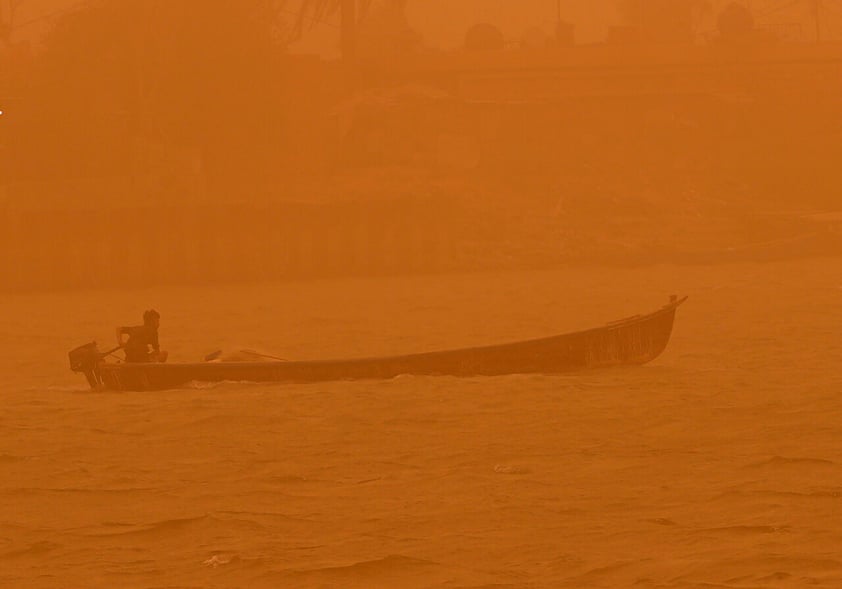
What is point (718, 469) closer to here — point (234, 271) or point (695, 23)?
point (234, 271)

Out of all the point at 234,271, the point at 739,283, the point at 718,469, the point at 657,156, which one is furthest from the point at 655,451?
the point at 657,156

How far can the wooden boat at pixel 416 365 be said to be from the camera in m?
22.2

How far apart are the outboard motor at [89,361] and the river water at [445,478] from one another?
0.29m

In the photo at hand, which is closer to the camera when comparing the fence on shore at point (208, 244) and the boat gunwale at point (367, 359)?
the boat gunwale at point (367, 359)

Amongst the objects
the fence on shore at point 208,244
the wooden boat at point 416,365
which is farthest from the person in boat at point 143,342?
the fence on shore at point 208,244

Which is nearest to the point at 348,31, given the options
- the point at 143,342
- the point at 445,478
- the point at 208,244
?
the point at 208,244

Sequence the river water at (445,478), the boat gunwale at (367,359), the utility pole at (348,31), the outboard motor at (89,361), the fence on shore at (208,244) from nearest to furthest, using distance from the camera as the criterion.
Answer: the river water at (445,478)
the boat gunwale at (367,359)
the outboard motor at (89,361)
the fence on shore at (208,244)
the utility pole at (348,31)

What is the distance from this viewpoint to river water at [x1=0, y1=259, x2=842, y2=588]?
42.4ft

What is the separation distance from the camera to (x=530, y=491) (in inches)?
616

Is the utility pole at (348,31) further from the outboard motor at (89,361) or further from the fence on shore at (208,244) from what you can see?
the outboard motor at (89,361)

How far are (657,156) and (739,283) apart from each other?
21201 mm

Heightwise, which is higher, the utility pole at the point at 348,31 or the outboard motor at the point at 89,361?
the utility pole at the point at 348,31

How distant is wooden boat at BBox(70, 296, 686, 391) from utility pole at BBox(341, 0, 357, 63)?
44856 millimetres

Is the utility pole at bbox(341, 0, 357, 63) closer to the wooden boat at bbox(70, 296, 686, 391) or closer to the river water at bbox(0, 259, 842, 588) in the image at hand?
the river water at bbox(0, 259, 842, 588)
